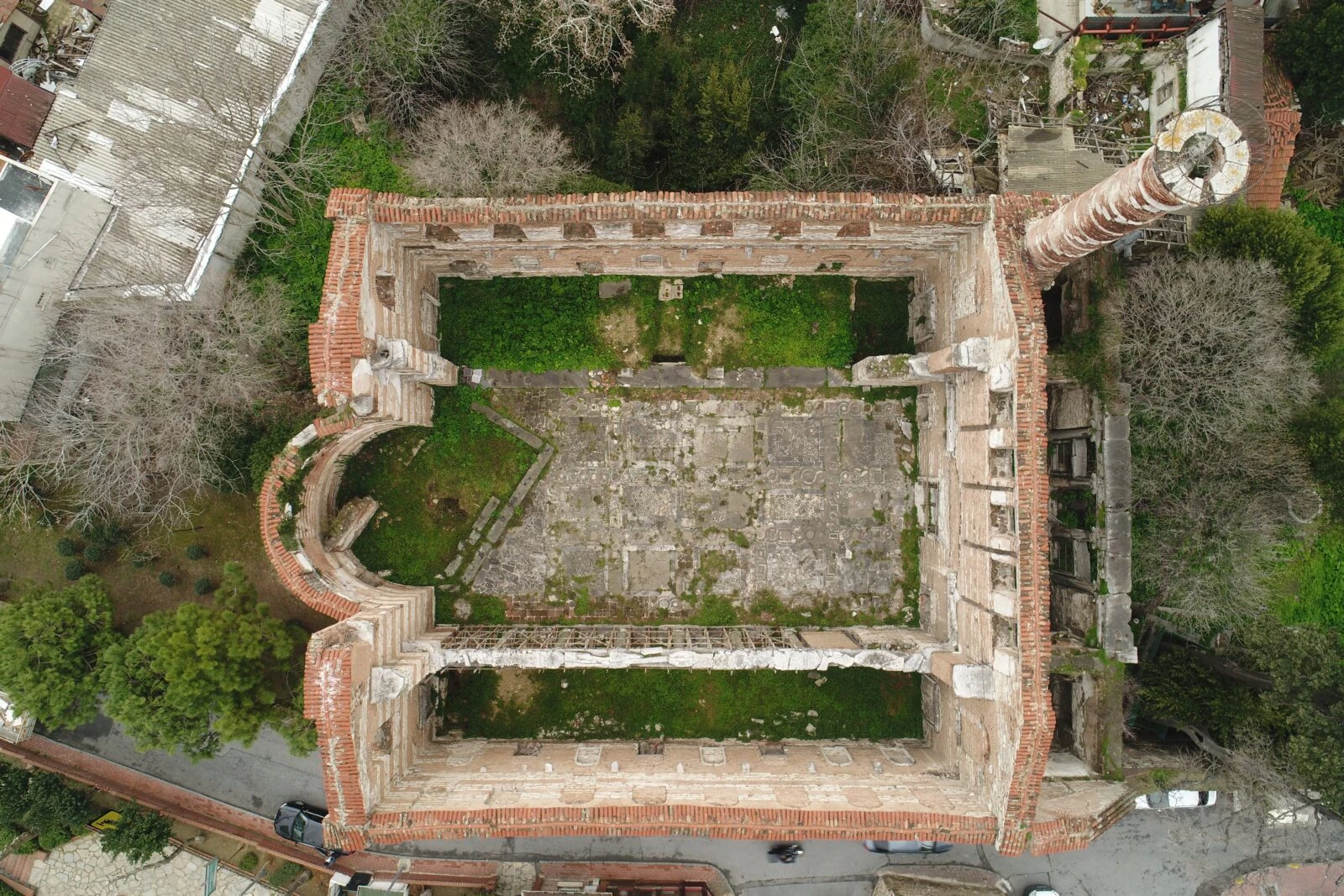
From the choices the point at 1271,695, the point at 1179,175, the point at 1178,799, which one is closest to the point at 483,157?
the point at 1179,175

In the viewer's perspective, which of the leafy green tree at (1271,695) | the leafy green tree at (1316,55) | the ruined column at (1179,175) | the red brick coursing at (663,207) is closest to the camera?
the ruined column at (1179,175)

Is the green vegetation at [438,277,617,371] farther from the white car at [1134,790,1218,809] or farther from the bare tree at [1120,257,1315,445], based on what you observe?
the white car at [1134,790,1218,809]

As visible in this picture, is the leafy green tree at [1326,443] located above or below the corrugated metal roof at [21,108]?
below

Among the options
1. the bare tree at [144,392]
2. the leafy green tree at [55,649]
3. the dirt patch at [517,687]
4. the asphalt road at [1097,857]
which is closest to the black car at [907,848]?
the asphalt road at [1097,857]

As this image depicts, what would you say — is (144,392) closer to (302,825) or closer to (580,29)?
(302,825)

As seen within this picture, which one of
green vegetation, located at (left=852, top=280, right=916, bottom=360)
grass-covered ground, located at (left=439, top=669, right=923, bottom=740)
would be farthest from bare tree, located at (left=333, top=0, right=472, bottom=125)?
grass-covered ground, located at (left=439, top=669, right=923, bottom=740)

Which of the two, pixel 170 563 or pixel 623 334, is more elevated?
pixel 623 334

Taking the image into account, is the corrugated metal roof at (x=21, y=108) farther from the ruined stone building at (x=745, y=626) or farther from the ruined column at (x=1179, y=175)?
the ruined column at (x=1179, y=175)
